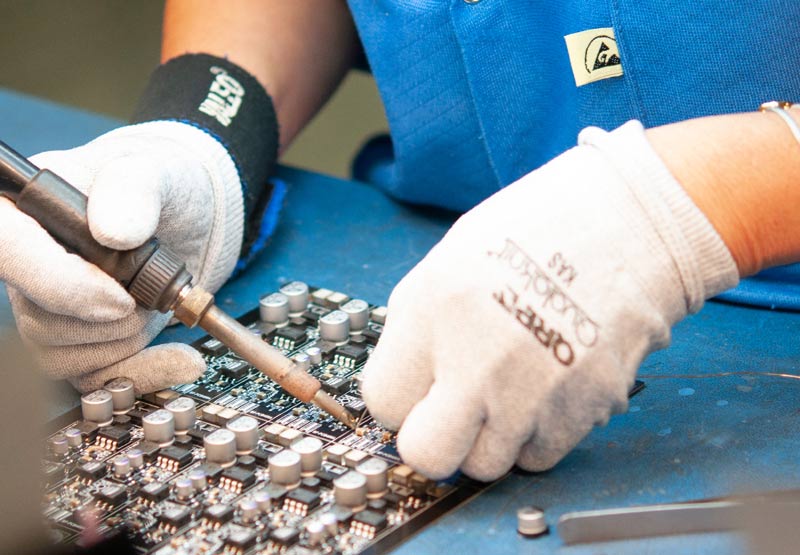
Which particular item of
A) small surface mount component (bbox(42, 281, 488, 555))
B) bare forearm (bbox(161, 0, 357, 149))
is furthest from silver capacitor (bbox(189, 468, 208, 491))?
bare forearm (bbox(161, 0, 357, 149))

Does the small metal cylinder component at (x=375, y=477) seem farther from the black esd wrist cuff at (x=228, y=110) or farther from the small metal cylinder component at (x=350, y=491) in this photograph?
the black esd wrist cuff at (x=228, y=110)

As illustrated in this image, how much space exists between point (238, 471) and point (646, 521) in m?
0.32

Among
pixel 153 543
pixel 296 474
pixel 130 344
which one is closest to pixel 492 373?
pixel 296 474

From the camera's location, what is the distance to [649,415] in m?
0.95

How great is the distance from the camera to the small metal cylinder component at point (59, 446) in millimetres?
884

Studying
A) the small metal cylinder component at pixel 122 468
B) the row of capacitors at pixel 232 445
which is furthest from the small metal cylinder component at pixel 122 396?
the small metal cylinder component at pixel 122 468

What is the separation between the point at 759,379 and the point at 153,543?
578 mm

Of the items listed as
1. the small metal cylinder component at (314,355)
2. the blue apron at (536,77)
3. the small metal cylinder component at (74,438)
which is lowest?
the small metal cylinder component at (314,355)

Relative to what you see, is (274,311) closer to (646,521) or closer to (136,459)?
(136,459)

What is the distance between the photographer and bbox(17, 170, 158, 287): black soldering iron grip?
0.92 metres

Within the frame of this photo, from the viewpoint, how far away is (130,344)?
1010mm

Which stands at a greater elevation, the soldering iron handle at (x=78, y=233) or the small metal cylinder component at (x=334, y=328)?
the soldering iron handle at (x=78, y=233)

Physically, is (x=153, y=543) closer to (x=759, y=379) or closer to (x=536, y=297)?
(x=536, y=297)

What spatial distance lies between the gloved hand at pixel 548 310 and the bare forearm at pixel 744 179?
2cm
